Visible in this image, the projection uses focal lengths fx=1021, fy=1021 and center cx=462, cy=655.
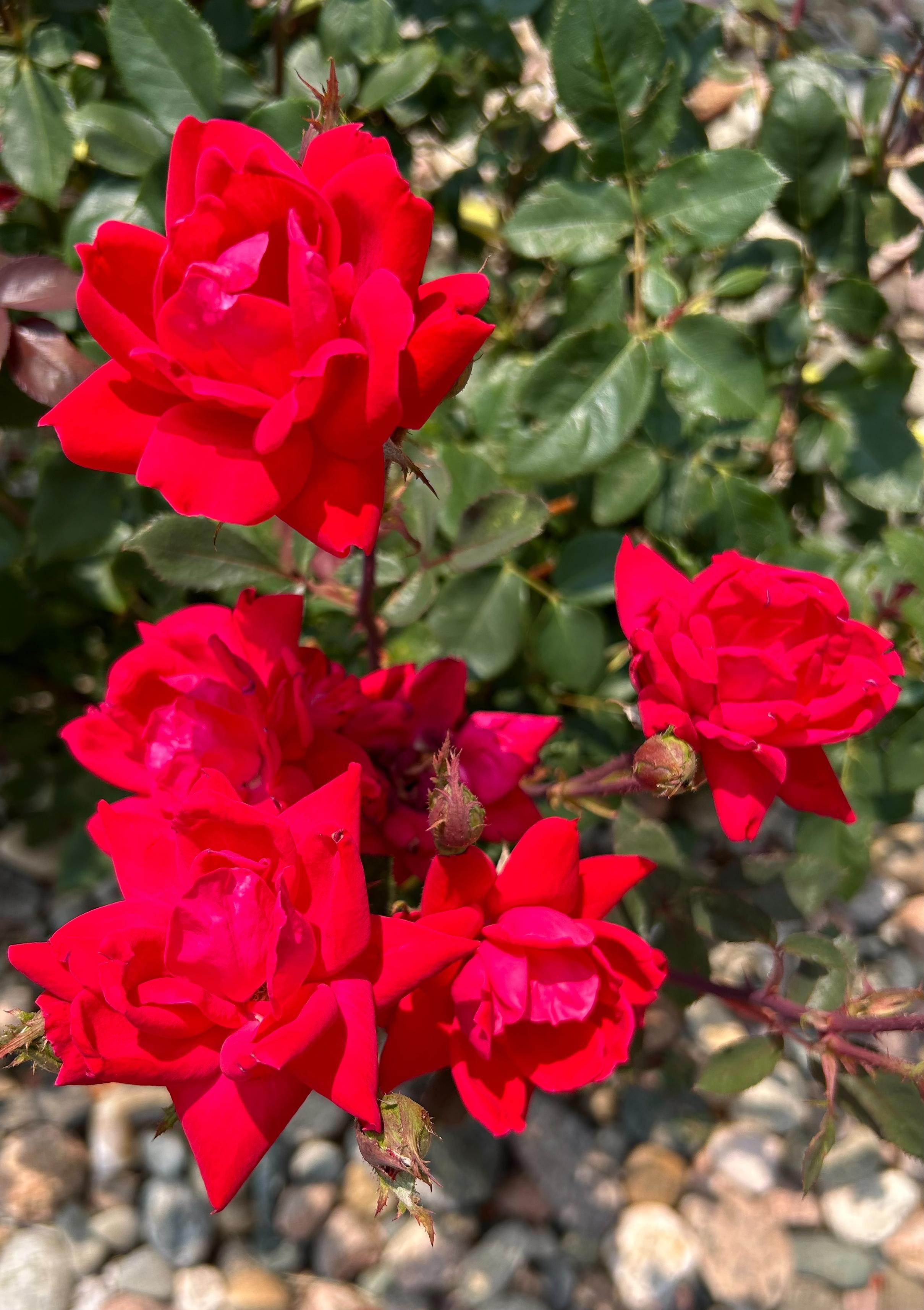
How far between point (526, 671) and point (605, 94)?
3.10 ft

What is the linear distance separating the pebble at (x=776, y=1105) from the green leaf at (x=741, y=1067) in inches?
33.3

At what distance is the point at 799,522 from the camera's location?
7.54 ft

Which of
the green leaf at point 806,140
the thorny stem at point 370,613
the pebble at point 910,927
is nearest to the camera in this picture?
the thorny stem at point 370,613

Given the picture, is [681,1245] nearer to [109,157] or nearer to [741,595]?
[741,595]

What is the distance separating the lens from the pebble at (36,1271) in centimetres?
180

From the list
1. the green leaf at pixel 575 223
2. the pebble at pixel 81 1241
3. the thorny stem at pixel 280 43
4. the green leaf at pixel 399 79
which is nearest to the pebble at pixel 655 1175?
the pebble at pixel 81 1241

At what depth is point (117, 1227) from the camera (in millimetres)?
1908

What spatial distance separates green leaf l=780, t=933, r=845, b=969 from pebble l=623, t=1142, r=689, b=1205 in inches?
37.4

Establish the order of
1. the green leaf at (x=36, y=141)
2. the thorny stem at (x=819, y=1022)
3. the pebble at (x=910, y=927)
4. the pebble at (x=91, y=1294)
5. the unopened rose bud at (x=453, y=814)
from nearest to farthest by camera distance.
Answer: the unopened rose bud at (x=453, y=814)
the thorny stem at (x=819, y=1022)
the green leaf at (x=36, y=141)
the pebble at (x=91, y=1294)
the pebble at (x=910, y=927)

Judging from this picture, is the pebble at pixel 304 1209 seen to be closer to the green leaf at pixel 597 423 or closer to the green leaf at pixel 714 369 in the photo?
the green leaf at pixel 597 423

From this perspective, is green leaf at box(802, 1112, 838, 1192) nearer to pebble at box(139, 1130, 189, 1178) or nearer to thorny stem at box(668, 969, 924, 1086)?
thorny stem at box(668, 969, 924, 1086)

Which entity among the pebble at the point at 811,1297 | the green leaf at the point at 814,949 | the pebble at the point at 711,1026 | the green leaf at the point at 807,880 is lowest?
the pebble at the point at 811,1297

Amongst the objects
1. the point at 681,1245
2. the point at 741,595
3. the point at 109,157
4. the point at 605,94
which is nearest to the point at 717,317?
the point at 605,94

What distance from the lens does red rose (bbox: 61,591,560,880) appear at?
93 cm
